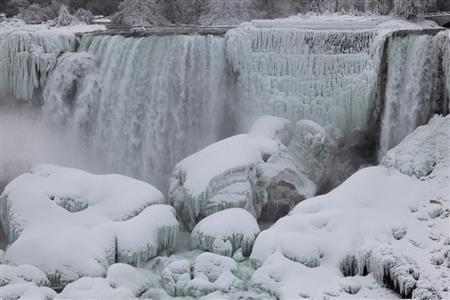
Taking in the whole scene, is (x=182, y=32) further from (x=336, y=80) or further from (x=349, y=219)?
(x=349, y=219)

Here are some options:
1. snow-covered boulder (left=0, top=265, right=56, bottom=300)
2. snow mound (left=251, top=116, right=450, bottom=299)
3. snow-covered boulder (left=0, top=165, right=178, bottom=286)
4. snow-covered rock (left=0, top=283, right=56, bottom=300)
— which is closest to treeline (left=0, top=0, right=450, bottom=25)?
snow mound (left=251, top=116, right=450, bottom=299)

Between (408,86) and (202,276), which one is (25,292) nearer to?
(202,276)

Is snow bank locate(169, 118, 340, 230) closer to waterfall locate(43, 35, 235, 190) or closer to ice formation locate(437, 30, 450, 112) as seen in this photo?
waterfall locate(43, 35, 235, 190)

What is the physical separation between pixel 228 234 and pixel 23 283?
12.8 ft

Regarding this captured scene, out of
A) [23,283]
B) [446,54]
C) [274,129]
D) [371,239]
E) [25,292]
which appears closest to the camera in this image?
[25,292]

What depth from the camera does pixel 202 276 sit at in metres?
12.1

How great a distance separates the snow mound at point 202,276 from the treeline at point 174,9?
572 inches

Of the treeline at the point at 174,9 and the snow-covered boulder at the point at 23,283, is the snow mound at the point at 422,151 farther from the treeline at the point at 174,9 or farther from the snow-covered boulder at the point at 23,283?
the treeline at the point at 174,9

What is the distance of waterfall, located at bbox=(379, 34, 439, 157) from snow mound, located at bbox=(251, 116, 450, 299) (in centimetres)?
110

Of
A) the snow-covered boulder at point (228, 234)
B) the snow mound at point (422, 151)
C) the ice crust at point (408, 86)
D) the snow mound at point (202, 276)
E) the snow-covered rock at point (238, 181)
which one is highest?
the ice crust at point (408, 86)

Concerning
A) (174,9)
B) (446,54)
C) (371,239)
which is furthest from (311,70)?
(174,9)

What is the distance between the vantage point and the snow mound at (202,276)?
11.8 meters

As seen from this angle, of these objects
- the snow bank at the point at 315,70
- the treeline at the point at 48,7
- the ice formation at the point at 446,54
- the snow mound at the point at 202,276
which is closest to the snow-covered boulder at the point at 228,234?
the snow mound at the point at 202,276

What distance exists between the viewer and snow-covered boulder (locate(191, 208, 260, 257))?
43.1 ft
